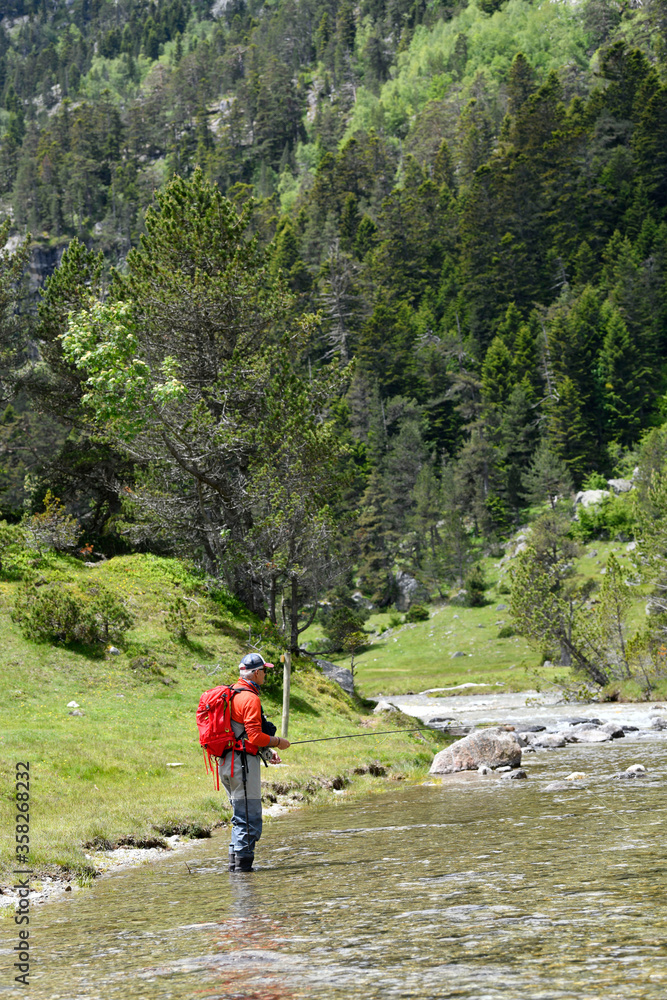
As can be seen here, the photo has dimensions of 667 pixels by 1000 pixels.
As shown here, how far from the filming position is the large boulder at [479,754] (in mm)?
18469

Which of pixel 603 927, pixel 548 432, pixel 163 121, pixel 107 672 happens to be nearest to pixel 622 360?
pixel 548 432

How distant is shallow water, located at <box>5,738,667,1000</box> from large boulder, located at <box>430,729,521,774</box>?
7.00 metres

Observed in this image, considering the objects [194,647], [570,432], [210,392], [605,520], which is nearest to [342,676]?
[194,647]

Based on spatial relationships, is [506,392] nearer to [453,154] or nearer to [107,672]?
[453,154]

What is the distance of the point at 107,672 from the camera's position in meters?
21.3

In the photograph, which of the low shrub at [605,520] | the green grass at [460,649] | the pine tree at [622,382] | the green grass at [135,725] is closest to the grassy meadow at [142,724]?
the green grass at [135,725]

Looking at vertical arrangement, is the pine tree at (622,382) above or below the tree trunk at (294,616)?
above

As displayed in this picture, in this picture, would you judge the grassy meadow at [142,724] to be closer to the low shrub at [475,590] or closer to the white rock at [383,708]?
the white rock at [383,708]

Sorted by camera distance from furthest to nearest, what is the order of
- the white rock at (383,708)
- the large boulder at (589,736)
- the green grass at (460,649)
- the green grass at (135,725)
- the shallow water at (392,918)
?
the green grass at (460,649), the white rock at (383,708), the large boulder at (589,736), the green grass at (135,725), the shallow water at (392,918)

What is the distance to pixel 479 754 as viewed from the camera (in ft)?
61.6

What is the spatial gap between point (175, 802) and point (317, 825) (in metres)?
2.40

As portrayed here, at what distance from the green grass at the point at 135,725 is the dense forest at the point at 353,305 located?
9.53 ft

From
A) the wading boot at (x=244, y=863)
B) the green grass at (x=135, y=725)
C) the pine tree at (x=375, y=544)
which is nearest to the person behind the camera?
the wading boot at (x=244, y=863)

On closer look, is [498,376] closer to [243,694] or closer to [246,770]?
[243,694]
